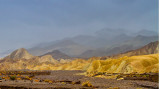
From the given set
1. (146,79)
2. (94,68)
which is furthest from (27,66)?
(146,79)

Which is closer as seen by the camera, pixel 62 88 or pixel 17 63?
pixel 62 88

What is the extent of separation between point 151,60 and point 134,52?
120505mm

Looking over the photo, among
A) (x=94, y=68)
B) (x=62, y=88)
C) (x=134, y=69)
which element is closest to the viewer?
(x=62, y=88)

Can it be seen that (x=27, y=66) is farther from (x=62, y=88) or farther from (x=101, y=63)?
(x=62, y=88)

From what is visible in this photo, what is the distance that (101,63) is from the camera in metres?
92.9

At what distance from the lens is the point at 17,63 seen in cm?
18950

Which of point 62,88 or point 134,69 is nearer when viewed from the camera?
point 62,88

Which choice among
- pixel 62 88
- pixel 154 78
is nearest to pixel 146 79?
pixel 154 78

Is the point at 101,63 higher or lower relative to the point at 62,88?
higher

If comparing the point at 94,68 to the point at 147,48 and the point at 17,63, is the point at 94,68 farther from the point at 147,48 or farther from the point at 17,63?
the point at 17,63

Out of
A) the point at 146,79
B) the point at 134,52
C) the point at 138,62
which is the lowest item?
the point at 146,79

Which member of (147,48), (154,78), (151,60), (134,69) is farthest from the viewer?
(147,48)

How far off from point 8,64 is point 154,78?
164 meters

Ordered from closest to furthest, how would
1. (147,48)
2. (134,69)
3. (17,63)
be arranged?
1. (134,69)
2. (147,48)
3. (17,63)
